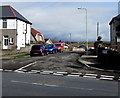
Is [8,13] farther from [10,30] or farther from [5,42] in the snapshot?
[5,42]

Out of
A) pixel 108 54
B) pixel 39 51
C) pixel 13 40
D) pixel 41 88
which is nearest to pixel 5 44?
pixel 13 40

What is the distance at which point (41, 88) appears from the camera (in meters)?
7.52

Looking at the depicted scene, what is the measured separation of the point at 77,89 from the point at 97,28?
33.0 metres

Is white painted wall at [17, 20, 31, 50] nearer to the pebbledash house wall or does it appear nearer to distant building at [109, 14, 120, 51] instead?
the pebbledash house wall

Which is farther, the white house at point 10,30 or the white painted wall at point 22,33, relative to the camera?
the white painted wall at point 22,33

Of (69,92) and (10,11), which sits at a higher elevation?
(10,11)

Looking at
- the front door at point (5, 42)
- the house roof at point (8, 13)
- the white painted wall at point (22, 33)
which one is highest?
the house roof at point (8, 13)

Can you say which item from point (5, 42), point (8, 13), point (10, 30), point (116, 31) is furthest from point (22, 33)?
point (116, 31)

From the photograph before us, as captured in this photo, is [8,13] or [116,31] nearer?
[116,31]

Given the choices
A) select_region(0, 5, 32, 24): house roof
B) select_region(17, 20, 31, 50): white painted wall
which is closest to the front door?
select_region(17, 20, 31, 50): white painted wall

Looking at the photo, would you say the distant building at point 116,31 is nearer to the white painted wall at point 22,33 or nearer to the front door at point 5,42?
the white painted wall at point 22,33

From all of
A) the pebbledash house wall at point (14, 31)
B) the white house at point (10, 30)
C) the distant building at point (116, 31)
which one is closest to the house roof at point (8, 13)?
the white house at point (10, 30)

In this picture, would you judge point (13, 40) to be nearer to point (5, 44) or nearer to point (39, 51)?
point (5, 44)

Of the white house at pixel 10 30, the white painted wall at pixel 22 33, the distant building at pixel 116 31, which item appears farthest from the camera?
the white painted wall at pixel 22 33
